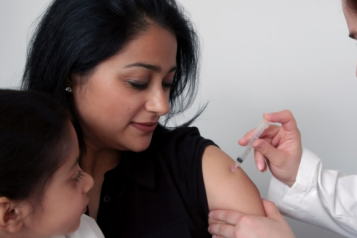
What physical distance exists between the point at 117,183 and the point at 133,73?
1.18ft

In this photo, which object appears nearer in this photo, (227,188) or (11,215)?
(11,215)

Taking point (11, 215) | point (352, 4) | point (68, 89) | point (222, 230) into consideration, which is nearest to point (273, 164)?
point (222, 230)

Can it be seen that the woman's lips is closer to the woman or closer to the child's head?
the woman

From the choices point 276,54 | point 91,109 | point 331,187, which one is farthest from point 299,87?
point 91,109

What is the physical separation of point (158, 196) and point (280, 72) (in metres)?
0.90

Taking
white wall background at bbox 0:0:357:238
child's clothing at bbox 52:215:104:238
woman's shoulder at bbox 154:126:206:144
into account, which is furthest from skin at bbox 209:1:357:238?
white wall background at bbox 0:0:357:238

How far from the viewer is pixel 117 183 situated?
1339 mm

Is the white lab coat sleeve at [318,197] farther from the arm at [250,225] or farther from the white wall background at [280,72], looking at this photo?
the white wall background at [280,72]

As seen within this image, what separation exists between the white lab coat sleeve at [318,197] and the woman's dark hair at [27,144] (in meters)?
0.78

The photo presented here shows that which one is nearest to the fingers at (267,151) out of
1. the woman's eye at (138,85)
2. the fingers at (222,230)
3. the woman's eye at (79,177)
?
the fingers at (222,230)

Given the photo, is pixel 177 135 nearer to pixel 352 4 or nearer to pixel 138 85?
pixel 138 85

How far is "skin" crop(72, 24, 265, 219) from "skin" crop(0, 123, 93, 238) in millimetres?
189

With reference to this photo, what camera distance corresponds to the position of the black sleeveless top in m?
1.28

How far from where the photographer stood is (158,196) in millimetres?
1312
